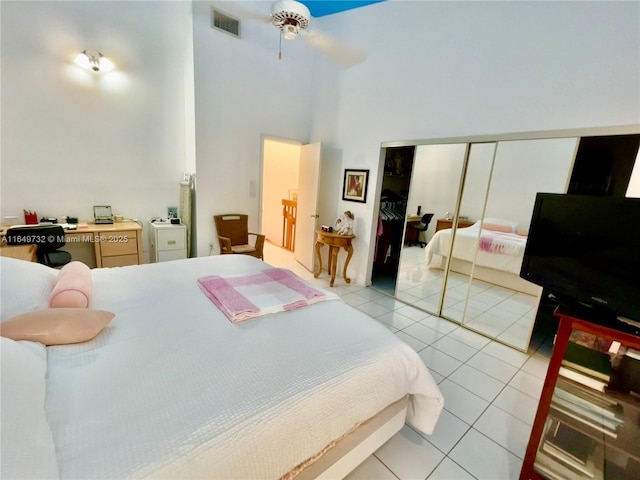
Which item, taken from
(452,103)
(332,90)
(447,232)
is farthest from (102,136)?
(447,232)

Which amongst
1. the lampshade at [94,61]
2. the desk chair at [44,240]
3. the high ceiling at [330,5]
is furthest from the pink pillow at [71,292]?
the high ceiling at [330,5]

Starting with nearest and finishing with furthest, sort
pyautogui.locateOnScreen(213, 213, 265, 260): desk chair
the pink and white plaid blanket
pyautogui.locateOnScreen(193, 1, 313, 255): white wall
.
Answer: the pink and white plaid blanket
pyautogui.locateOnScreen(193, 1, 313, 255): white wall
pyautogui.locateOnScreen(213, 213, 265, 260): desk chair

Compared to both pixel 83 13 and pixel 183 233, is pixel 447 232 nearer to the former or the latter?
pixel 183 233

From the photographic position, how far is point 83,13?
9.52 feet

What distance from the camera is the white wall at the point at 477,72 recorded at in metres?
1.95

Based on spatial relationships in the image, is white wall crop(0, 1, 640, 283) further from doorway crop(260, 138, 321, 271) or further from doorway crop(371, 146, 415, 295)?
doorway crop(260, 138, 321, 271)

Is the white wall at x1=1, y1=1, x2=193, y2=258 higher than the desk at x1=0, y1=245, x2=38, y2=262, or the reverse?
the white wall at x1=1, y1=1, x2=193, y2=258

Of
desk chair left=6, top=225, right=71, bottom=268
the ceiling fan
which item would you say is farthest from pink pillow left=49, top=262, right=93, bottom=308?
the ceiling fan

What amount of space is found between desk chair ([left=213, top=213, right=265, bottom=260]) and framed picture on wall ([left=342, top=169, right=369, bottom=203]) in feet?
4.51

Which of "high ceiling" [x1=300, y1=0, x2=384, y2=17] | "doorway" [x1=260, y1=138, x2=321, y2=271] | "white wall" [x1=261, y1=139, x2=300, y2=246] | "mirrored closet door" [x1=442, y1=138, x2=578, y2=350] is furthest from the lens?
"white wall" [x1=261, y1=139, x2=300, y2=246]

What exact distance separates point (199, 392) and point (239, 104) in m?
3.66

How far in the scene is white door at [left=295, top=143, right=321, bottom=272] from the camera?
401 cm

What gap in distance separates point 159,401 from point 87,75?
3.85 meters

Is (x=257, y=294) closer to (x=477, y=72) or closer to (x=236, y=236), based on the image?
(x=236, y=236)
